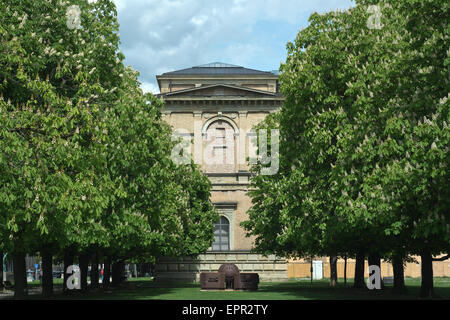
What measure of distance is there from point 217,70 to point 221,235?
25.4m

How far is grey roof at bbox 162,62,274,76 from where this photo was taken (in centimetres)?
8581

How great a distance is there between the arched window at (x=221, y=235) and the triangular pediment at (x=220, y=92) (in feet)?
50.3

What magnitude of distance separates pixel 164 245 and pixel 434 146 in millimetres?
25463

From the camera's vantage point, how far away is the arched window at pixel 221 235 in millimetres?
75000

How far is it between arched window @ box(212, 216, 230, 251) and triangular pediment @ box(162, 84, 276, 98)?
15.3 meters

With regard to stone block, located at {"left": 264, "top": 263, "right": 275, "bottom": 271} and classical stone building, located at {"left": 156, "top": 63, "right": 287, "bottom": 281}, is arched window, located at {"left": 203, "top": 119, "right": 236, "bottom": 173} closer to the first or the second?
classical stone building, located at {"left": 156, "top": 63, "right": 287, "bottom": 281}

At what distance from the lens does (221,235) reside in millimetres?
75250

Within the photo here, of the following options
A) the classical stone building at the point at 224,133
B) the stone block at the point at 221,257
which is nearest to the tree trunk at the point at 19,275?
the stone block at the point at 221,257
